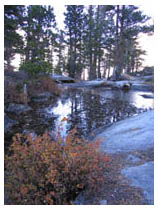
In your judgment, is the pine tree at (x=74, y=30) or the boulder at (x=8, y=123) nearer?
the boulder at (x=8, y=123)

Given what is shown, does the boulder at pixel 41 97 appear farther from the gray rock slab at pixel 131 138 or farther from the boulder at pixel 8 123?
the gray rock slab at pixel 131 138

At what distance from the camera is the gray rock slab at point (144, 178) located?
2.61 meters

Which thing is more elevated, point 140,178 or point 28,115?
point 28,115

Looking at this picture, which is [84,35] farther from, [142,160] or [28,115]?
[142,160]

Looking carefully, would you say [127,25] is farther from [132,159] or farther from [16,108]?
[132,159]

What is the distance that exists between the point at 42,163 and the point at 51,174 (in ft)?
0.94

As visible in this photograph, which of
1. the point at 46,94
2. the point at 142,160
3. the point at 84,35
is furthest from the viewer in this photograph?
the point at 84,35

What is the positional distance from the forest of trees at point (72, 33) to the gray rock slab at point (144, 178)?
11931 mm

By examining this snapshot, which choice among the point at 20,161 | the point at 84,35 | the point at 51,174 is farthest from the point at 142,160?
the point at 84,35


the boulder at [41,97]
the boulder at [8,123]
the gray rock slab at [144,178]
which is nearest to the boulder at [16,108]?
the boulder at [8,123]

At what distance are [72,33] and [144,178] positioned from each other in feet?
110

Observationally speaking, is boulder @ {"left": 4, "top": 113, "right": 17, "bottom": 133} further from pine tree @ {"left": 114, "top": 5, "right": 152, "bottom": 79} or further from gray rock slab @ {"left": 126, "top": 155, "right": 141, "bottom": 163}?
pine tree @ {"left": 114, "top": 5, "right": 152, "bottom": 79}

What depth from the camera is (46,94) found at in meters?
13.9
